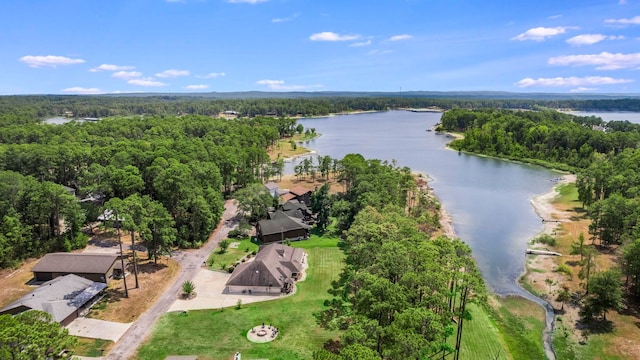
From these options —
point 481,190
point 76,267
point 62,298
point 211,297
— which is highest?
point 76,267

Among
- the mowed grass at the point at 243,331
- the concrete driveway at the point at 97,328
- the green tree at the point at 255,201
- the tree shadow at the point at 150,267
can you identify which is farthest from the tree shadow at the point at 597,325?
the tree shadow at the point at 150,267

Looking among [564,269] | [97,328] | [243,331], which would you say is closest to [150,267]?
[97,328]

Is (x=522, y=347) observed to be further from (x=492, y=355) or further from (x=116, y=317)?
(x=116, y=317)

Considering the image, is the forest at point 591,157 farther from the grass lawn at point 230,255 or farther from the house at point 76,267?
the house at point 76,267

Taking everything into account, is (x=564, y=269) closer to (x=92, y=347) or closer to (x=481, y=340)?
(x=481, y=340)

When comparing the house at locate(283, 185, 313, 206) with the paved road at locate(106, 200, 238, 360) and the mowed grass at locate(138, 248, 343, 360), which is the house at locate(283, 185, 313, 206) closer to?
the paved road at locate(106, 200, 238, 360)
